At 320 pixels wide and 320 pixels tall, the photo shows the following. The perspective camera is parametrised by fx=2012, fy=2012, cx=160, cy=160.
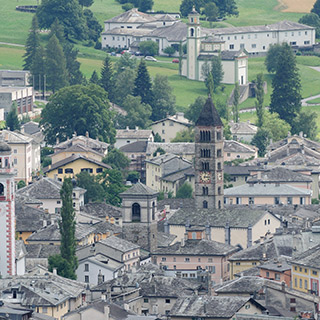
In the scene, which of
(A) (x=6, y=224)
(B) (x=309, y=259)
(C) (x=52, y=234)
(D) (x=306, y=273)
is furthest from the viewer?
(C) (x=52, y=234)

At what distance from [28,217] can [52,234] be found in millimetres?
10083

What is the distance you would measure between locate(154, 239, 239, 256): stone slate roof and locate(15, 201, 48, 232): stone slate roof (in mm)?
15200

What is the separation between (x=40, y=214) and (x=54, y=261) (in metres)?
28.2

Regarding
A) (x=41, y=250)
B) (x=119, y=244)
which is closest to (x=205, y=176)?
(x=119, y=244)

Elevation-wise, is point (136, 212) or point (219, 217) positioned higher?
point (136, 212)

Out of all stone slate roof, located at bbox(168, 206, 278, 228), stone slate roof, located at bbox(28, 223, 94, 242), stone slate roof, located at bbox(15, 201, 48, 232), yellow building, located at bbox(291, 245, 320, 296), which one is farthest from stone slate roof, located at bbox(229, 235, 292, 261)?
stone slate roof, located at bbox(15, 201, 48, 232)

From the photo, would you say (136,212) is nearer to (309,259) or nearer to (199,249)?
(199,249)

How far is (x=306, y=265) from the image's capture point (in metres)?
145

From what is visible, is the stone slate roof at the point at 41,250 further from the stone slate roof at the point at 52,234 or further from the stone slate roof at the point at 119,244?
the stone slate roof at the point at 119,244

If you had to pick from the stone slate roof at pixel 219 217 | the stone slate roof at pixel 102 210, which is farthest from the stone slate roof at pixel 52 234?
the stone slate roof at pixel 102 210

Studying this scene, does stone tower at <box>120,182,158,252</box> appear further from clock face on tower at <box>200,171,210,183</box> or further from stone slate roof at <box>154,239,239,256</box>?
clock face on tower at <box>200,171,210,183</box>

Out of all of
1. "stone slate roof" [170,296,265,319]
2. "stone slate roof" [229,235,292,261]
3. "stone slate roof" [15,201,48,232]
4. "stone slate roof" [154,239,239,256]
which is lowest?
"stone slate roof" [15,201,48,232]

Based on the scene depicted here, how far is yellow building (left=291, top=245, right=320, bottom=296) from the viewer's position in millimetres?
143125

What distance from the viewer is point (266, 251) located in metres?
164
